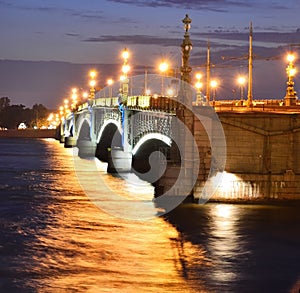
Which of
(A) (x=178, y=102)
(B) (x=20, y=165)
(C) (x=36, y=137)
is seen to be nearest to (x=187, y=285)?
(A) (x=178, y=102)

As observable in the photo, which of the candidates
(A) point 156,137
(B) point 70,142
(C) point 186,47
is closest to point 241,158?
(C) point 186,47

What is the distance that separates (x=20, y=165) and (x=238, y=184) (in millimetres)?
36513

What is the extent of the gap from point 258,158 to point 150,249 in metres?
8.28

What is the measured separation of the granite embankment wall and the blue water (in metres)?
0.65

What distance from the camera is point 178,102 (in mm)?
32875

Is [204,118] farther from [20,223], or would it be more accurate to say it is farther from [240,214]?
[20,223]

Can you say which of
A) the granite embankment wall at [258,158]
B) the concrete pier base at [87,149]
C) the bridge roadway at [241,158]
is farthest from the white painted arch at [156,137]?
the concrete pier base at [87,149]

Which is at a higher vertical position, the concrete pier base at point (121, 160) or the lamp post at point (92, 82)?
the lamp post at point (92, 82)

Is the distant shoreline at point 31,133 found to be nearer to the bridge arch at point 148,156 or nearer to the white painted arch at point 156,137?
the bridge arch at point 148,156

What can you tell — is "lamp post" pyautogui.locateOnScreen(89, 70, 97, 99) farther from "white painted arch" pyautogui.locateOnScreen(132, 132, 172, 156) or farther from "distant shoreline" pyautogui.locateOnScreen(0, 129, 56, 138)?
"distant shoreline" pyautogui.locateOnScreen(0, 129, 56, 138)

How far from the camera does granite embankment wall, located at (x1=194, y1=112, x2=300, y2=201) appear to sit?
30.5 meters

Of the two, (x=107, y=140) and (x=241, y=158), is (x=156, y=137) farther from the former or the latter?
(x=107, y=140)

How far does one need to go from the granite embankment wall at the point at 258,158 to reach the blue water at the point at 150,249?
25.5 inches

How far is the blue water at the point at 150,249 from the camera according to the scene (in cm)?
1999
